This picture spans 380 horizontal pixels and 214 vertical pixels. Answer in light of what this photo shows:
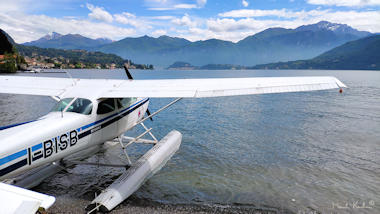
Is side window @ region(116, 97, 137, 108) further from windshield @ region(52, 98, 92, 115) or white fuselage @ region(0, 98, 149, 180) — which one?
windshield @ region(52, 98, 92, 115)

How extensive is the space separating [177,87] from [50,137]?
11.7 ft

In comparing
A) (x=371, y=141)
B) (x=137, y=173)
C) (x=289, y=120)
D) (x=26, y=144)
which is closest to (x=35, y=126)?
(x=26, y=144)

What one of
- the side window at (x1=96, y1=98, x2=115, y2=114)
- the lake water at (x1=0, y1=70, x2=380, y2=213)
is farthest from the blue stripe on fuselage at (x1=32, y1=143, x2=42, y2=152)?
the lake water at (x1=0, y1=70, x2=380, y2=213)

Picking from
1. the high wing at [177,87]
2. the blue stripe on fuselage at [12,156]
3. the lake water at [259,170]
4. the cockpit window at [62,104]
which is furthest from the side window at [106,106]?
the lake water at [259,170]

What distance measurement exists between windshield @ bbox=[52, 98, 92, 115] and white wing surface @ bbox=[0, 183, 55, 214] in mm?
3170

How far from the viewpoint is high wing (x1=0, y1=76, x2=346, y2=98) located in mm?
6508

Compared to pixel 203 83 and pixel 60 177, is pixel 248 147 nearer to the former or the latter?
pixel 203 83

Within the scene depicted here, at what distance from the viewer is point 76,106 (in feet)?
19.6

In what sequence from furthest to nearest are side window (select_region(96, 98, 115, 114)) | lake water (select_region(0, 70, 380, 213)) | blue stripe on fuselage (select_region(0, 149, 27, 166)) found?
lake water (select_region(0, 70, 380, 213)) → side window (select_region(96, 98, 115, 114)) → blue stripe on fuselage (select_region(0, 149, 27, 166))

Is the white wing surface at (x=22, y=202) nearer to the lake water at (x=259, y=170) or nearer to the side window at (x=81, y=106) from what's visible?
the side window at (x=81, y=106)

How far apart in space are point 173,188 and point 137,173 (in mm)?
1291

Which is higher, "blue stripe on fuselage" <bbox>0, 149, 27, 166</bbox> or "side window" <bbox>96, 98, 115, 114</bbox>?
"side window" <bbox>96, 98, 115, 114</bbox>

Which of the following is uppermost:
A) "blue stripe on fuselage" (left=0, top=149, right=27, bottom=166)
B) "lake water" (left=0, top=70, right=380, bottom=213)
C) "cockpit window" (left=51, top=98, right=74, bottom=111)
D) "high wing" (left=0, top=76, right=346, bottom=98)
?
"high wing" (left=0, top=76, right=346, bottom=98)

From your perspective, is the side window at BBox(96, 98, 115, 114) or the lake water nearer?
the side window at BBox(96, 98, 115, 114)
